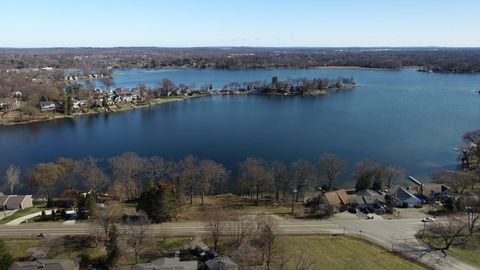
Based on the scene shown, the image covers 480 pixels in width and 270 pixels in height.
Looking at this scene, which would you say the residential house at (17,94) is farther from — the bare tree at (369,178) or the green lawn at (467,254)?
the green lawn at (467,254)

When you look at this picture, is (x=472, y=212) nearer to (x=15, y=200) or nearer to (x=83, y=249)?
(x=83, y=249)

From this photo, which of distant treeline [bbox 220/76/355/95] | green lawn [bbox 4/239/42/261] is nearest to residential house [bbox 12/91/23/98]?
distant treeline [bbox 220/76/355/95]

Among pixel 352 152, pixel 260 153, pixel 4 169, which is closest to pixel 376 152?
pixel 352 152

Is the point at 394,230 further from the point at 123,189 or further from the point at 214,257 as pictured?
the point at 123,189

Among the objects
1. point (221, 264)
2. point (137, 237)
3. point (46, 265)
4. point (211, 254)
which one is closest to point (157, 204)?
point (137, 237)

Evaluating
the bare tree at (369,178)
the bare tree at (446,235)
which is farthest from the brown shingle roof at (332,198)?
the bare tree at (446,235)

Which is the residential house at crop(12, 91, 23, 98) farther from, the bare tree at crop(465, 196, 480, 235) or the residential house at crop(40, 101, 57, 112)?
the bare tree at crop(465, 196, 480, 235)
